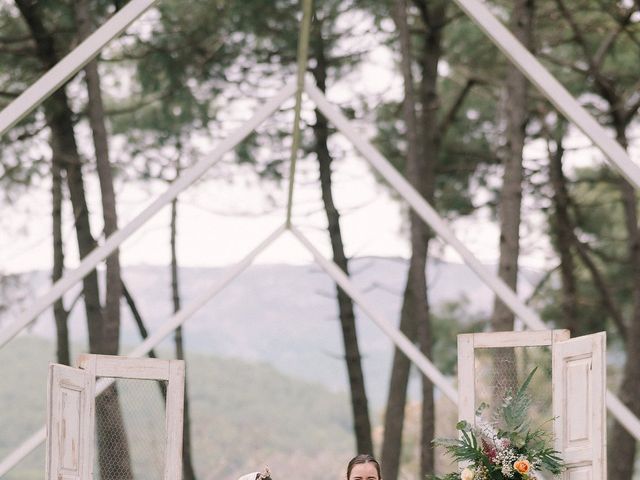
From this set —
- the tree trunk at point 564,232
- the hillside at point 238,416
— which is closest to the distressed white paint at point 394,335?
the tree trunk at point 564,232

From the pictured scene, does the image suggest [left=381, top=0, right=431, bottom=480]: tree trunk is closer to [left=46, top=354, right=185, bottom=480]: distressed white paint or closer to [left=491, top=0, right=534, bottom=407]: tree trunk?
[left=491, top=0, right=534, bottom=407]: tree trunk

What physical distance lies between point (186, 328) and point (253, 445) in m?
23.3

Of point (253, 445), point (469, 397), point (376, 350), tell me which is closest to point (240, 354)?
point (376, 350)

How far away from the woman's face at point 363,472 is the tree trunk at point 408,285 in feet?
25.6

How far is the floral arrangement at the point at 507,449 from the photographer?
20.0ft

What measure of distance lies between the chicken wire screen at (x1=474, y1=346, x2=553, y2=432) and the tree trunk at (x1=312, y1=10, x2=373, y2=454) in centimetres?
805

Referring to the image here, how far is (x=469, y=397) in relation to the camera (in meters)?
7.37

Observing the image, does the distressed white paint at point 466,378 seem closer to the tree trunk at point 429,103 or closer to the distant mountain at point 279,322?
the tree trunk at point 429,103

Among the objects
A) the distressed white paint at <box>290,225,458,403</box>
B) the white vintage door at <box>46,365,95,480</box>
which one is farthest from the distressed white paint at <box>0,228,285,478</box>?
the white vintage door at <box>46,365,95,480</box>

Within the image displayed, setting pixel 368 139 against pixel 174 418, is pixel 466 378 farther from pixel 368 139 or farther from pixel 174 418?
pixel 368 139

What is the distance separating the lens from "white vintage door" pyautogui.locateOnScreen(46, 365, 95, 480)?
6402 millimetres

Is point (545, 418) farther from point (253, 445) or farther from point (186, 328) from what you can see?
point (186, 328)

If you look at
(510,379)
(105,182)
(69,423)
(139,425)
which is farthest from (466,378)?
(105,182)

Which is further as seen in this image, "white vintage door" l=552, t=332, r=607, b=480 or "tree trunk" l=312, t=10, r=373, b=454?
"tree trunk" l=312, t=10, r=373, b=454
